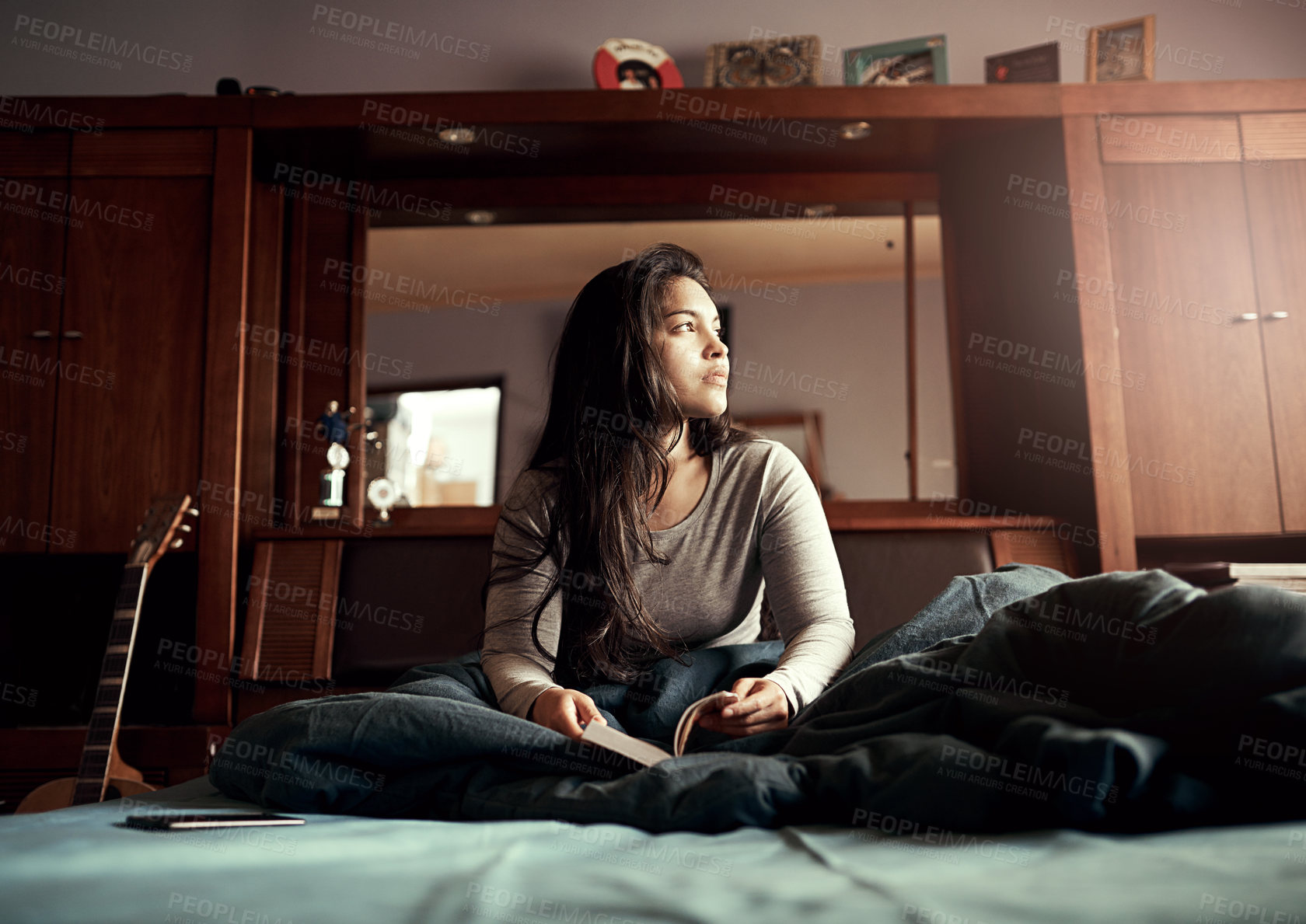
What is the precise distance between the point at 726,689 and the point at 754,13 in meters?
2.03

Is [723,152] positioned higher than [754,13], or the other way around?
[754,13]

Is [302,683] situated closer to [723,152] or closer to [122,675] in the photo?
[122,675]

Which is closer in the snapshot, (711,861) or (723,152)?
(711,861)

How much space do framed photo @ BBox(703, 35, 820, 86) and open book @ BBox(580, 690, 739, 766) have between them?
1.80 m

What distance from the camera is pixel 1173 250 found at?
212cm

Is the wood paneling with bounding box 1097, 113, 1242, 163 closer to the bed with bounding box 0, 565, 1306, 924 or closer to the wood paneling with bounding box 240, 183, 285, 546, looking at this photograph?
the bed with bounding box 0, 565, 1306, 924

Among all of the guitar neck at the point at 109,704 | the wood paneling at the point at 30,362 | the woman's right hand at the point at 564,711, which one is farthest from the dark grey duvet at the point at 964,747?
the wood paneling at the point at 30,362

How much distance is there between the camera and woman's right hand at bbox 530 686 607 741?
1013 mm

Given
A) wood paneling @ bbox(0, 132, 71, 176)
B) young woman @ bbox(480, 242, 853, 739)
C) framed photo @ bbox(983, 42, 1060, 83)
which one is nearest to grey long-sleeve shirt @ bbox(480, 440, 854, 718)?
young woman @ bbox(480, 242, 853, 739)

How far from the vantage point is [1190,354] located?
6.84 feet

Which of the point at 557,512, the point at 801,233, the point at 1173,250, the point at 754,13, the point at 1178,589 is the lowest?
the point at 1178,589

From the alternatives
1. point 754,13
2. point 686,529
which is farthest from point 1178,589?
point 754,13

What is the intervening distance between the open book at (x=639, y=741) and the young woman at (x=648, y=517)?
0.22m

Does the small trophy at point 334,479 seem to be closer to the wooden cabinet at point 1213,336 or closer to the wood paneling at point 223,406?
the wood paneling at point 223,406
